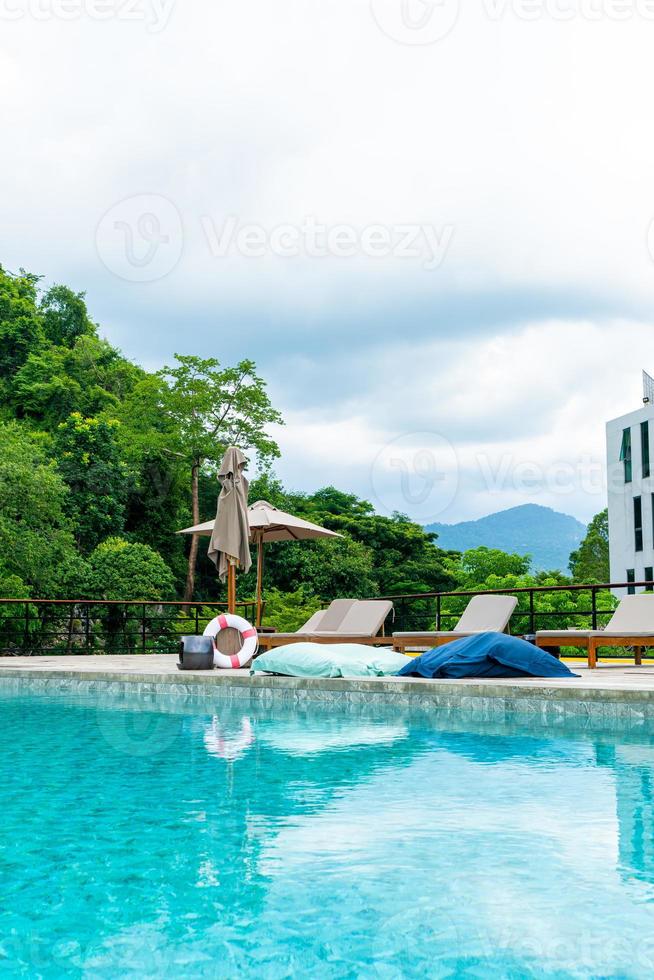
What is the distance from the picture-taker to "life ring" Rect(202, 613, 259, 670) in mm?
9523

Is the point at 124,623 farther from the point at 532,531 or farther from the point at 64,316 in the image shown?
the point at 532,531

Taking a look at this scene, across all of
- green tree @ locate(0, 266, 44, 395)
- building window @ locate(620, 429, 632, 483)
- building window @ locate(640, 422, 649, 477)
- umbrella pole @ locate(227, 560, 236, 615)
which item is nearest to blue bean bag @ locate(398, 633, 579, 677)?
umbrella pole @ locate(227, 560, 236, 615)

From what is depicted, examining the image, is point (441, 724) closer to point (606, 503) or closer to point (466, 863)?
point (466, 863)

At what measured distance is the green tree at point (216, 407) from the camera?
100ft

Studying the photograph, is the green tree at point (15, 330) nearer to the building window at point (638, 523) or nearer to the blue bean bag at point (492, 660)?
the building window at point (638, 523)

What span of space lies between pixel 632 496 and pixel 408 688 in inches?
1066

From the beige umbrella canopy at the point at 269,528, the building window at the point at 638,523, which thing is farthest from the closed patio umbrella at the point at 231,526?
the building window at the point at 638,523

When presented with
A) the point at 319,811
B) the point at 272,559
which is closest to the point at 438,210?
the point at 319,811

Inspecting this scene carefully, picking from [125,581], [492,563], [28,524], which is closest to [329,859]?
[28,524]

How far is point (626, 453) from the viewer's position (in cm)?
3294

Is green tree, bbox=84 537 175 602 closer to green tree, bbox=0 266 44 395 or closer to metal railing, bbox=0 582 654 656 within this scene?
metal railing, bbox=0 582 654 656

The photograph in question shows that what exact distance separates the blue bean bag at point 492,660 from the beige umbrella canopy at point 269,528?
4.86m

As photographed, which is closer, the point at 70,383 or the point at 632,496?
the point at 70,383

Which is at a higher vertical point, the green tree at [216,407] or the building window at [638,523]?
the green tree at [216,407]
